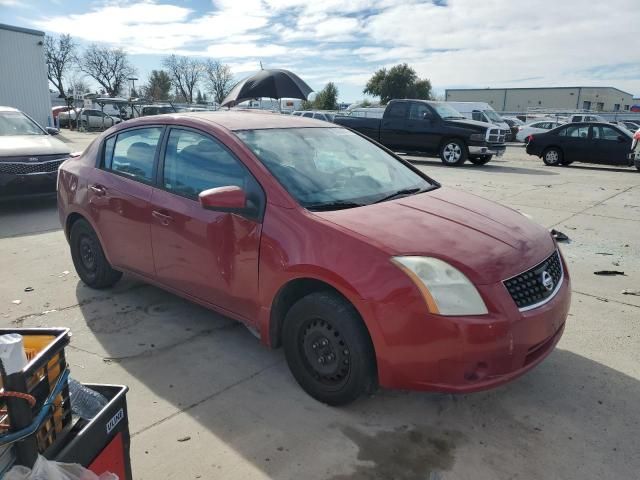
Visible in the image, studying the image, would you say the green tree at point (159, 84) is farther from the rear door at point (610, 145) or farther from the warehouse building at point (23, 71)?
the rear door at point (610, 145)

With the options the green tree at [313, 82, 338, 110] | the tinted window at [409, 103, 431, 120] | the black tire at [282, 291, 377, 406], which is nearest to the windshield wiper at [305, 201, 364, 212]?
the black tire at [282, 291, 377, 406]

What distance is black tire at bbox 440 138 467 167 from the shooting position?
1485 cm

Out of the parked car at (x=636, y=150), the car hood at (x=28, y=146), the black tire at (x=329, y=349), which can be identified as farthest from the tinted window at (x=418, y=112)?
the black tire at (x=329, y=349)

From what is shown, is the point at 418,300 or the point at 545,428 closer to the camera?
the point at 418,300

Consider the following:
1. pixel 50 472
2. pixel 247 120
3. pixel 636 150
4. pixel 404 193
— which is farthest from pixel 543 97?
pixel 50 472

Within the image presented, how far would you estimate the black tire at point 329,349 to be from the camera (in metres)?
2.67

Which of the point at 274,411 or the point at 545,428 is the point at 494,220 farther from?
the point at 274,411

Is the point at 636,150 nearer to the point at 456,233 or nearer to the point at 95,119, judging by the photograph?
the point at 456,233

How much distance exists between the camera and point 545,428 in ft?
9.11

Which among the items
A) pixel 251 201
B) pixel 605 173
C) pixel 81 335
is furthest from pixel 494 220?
pixel 605 173

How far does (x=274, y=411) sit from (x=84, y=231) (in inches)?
106

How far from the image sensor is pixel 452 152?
15.0m

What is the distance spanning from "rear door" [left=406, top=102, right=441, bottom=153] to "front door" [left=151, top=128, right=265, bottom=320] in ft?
40.6

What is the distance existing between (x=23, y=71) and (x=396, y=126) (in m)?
17.1
